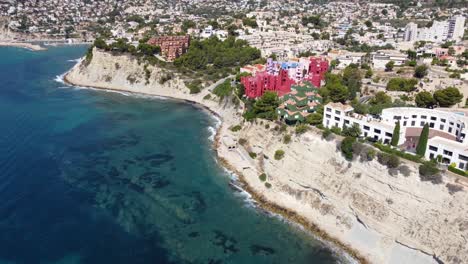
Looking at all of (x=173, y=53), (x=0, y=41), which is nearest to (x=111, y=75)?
(x=173, y=53)

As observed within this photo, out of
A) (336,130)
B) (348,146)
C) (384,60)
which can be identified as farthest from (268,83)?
(348,146)

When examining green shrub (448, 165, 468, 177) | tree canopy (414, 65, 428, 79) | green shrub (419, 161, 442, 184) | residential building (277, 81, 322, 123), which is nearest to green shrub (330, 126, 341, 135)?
residential building (277, 81, 322, 123)

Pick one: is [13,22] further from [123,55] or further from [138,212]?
[138,212]

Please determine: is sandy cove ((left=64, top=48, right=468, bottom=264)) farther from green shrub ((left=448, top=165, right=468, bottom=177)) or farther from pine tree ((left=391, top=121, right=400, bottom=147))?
pine tree ((left=391, top=121, right=400, bottom=147))

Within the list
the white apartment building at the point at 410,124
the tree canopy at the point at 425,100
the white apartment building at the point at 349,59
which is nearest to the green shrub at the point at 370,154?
the white apartment building at the point at 410,124

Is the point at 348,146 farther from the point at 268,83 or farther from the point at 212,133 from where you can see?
the point at 212,133

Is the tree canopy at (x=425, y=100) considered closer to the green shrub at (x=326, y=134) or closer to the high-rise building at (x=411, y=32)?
the green shrub at (x=326, y=134)
